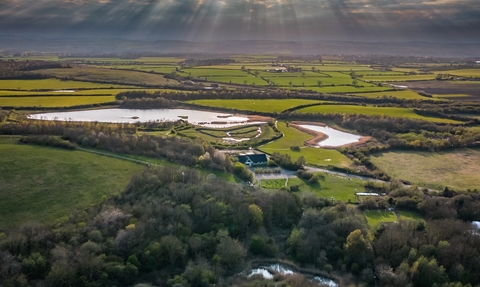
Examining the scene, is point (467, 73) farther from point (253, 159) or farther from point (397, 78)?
point (253, 159)

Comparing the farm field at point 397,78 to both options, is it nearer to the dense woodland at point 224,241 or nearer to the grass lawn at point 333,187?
the grass lawn at point 333,187

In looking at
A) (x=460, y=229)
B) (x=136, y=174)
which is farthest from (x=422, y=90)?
(x=136, y=174)

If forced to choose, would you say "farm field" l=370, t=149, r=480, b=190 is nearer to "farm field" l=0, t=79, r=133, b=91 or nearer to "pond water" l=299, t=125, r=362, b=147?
"pond water" l=299, t=125, r=362, b=147

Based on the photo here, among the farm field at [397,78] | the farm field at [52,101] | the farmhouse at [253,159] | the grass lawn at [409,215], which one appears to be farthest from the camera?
the farm field at [397,78]

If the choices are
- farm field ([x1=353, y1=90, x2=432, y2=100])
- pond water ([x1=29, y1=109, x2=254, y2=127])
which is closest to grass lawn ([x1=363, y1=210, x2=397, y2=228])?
pond water ([x1=29, y1=109, x2=254, y2=127])

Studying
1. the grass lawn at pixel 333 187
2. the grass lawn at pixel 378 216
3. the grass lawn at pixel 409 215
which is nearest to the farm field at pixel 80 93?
the grass lawn at pixel 333 187

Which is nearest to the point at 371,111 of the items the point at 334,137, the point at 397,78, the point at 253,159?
the point at 334,137
